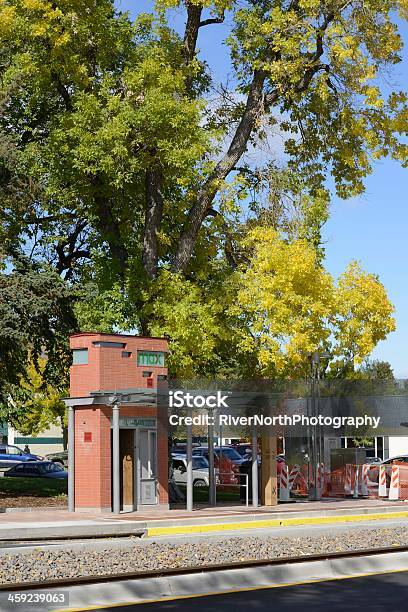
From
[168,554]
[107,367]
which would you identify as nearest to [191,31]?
[107,367]

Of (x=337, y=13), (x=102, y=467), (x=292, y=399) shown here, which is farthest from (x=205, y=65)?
(x=102, y=467)

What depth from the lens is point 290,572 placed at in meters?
16.3

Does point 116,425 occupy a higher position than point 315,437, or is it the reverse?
point 116,425

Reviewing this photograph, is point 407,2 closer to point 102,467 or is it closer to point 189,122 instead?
point 189,122

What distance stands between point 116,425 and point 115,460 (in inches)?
37.1

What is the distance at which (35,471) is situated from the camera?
5819 centimetres

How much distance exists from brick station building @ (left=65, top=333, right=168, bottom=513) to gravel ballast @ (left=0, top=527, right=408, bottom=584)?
27.5ft

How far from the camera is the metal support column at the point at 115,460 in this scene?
1163 inches

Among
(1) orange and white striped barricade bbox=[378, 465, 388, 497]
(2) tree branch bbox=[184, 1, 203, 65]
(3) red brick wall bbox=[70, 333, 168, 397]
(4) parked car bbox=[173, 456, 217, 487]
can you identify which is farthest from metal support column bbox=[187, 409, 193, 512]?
(4) parked car bbox=[173, 456, 217, 487]

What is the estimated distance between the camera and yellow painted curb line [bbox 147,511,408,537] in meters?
25.5

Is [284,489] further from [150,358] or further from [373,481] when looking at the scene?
[150,358]

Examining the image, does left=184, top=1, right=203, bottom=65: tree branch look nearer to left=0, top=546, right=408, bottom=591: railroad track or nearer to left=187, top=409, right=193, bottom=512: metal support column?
left=187, top=409, right=193, bottom=512: metal support column

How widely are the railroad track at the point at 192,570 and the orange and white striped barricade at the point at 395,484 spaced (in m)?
17.9

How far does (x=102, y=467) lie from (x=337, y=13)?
53.2 feet
